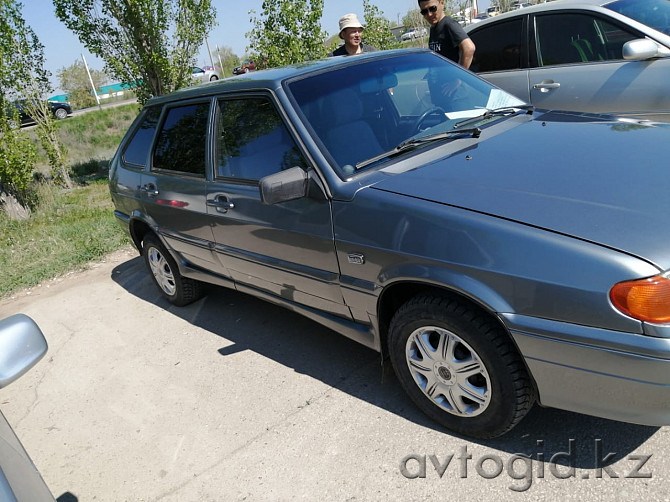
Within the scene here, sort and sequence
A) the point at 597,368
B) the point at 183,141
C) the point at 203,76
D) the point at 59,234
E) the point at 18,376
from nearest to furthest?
the point at 18,376 < the point at 597,368 < the point at 183,141 < the point at 59,234 < the point at 203,76

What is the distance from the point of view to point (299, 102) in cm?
320

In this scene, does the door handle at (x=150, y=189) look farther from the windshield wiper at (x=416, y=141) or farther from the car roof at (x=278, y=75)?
the windshield wiper at (x=416, y=141)

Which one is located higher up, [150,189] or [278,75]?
[278,75]

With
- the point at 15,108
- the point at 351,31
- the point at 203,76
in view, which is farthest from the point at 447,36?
the point at 203,76

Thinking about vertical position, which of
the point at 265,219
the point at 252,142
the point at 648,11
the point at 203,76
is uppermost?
the point at 203,76

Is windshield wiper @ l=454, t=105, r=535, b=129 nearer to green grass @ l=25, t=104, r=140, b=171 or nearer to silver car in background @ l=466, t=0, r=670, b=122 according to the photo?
silver car in background @ l=466, t=0, r=670, b=122

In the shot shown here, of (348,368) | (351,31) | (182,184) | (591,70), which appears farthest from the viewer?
(351,31)

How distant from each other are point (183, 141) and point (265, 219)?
48.6 inches

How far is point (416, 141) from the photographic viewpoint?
10.1 feet

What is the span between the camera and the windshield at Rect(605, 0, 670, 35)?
488 cm

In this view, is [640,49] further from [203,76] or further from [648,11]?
[203,76]

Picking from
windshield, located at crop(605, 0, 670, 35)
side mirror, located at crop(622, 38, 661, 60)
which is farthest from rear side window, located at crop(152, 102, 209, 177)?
windshield, located at crop(605, 0, 670, 35)

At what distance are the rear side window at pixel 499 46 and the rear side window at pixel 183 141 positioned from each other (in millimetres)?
3196

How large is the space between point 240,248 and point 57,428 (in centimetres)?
157
